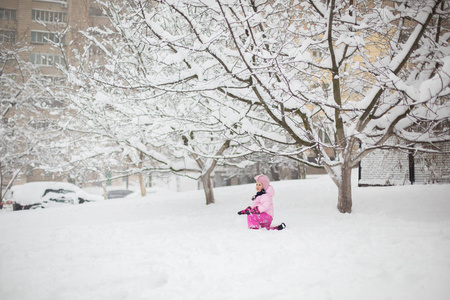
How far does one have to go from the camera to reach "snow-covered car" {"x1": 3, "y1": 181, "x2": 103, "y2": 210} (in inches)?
549

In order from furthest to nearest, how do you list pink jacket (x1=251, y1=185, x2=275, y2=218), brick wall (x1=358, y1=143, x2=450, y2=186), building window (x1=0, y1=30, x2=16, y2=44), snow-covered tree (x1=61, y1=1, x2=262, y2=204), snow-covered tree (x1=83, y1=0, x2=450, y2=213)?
building window (x1=0, y1=30, x2=16, y2=44) → brick wall (x1=358, y1=143, x2=450, y2=186) → snow-covered tree (x1=61, y1=1, x2=262, y2=204) → pink jacket (x1=251, y1=185, x2=275, y2=218) → snow-covered tree (x1=83, y1=0, x2=450, y2=213)

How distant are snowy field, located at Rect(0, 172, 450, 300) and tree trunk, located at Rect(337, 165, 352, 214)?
10.5 inches

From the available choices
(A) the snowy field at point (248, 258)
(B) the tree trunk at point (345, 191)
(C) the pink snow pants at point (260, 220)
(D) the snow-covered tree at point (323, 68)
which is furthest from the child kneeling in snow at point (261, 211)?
(B) the tree trunk at point (345, 191)

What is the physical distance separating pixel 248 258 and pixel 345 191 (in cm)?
319

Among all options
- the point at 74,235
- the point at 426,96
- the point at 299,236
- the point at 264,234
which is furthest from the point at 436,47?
the point at 74,235

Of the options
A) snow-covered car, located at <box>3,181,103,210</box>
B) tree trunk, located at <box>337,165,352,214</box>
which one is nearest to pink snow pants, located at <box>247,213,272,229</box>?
tree trunk, located at <box>337,165,352,214</box>

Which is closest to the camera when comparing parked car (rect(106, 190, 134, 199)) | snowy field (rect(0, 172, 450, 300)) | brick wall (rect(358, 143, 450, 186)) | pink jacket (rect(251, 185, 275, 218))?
snowy field (rect(0, 172, 450, 300))

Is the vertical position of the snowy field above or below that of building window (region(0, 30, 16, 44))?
below

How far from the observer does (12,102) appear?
45.7ft

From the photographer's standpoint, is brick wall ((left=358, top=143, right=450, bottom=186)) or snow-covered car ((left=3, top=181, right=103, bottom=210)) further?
snow-covered car ((left=3, top=181, right=103, bottom=210))

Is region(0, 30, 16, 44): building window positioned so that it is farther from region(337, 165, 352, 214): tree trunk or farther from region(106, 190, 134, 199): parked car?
region(337, 165, 352, 214): tree trunk

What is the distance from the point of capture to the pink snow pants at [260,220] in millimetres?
5176

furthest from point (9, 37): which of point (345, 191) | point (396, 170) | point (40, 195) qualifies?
point (396, 170)

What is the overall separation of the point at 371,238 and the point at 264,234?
1585 millimetres
